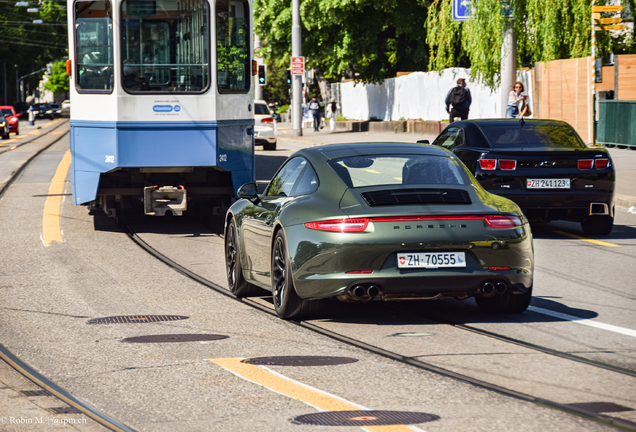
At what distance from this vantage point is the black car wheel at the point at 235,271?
8.66 meters

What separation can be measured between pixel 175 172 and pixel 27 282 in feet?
13.9

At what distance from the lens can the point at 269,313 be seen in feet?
25.8

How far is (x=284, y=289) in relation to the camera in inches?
294

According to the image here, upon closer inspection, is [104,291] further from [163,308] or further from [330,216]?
[330,216]

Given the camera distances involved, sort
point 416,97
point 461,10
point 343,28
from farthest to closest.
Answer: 1. point 343,28
2. point 416,97
3. point 461,10

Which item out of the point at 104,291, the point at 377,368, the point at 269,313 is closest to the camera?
the point at 377,368

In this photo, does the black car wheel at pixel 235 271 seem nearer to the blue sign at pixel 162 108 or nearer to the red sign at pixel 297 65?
the blue sign at pixel 162 108

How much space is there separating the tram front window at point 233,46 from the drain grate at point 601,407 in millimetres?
9115

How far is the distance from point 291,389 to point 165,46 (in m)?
8.41

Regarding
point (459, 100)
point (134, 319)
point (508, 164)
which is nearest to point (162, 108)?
point (508, 164)

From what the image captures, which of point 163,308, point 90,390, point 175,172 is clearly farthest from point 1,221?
point 90,390

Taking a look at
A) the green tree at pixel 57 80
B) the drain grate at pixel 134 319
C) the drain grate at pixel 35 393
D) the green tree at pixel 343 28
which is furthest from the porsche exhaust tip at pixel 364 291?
the green tree at pixel 57 80

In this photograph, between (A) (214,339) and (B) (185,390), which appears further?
(A) (214,339)

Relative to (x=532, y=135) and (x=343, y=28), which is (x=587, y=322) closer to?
(x=532, y=135)
